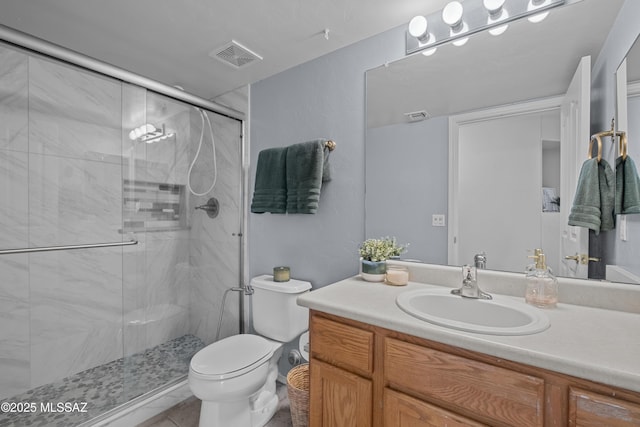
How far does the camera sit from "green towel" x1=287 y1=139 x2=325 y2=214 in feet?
5.44

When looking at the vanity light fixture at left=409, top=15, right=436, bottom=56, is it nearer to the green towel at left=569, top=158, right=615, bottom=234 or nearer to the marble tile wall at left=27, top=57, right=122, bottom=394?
the green towel at left=569, top=158, right=615, bottom=234

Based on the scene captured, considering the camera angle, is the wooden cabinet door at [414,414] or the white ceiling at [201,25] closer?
the wooden cabinet door at [414,414]

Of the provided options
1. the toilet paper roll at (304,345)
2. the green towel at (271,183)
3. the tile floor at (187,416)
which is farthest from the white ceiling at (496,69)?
the tile floor at (187,416)

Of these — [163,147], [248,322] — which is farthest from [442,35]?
[248,322]

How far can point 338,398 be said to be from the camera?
108 cm

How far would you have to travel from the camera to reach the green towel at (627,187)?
0.99 metres

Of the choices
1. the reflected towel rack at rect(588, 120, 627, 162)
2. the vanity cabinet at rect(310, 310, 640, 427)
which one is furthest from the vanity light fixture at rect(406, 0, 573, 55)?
the vanity cabinet at rect(310, 310, 640, 427)

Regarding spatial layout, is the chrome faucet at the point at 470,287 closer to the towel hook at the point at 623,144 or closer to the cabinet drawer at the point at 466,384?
the cabinet drawer at the point at 466,384

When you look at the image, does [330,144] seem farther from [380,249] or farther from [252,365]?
[252,365]

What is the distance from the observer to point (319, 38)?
65.0 inches

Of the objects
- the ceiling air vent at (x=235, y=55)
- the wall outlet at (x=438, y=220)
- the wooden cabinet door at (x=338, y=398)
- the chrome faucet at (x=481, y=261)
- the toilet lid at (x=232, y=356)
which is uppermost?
the ceiling air vent at (x=235, y=55)

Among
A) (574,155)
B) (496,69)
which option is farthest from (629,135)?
(496,69)

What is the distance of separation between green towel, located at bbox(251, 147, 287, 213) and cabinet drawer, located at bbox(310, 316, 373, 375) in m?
0.86

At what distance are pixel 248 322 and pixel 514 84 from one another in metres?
2.21
